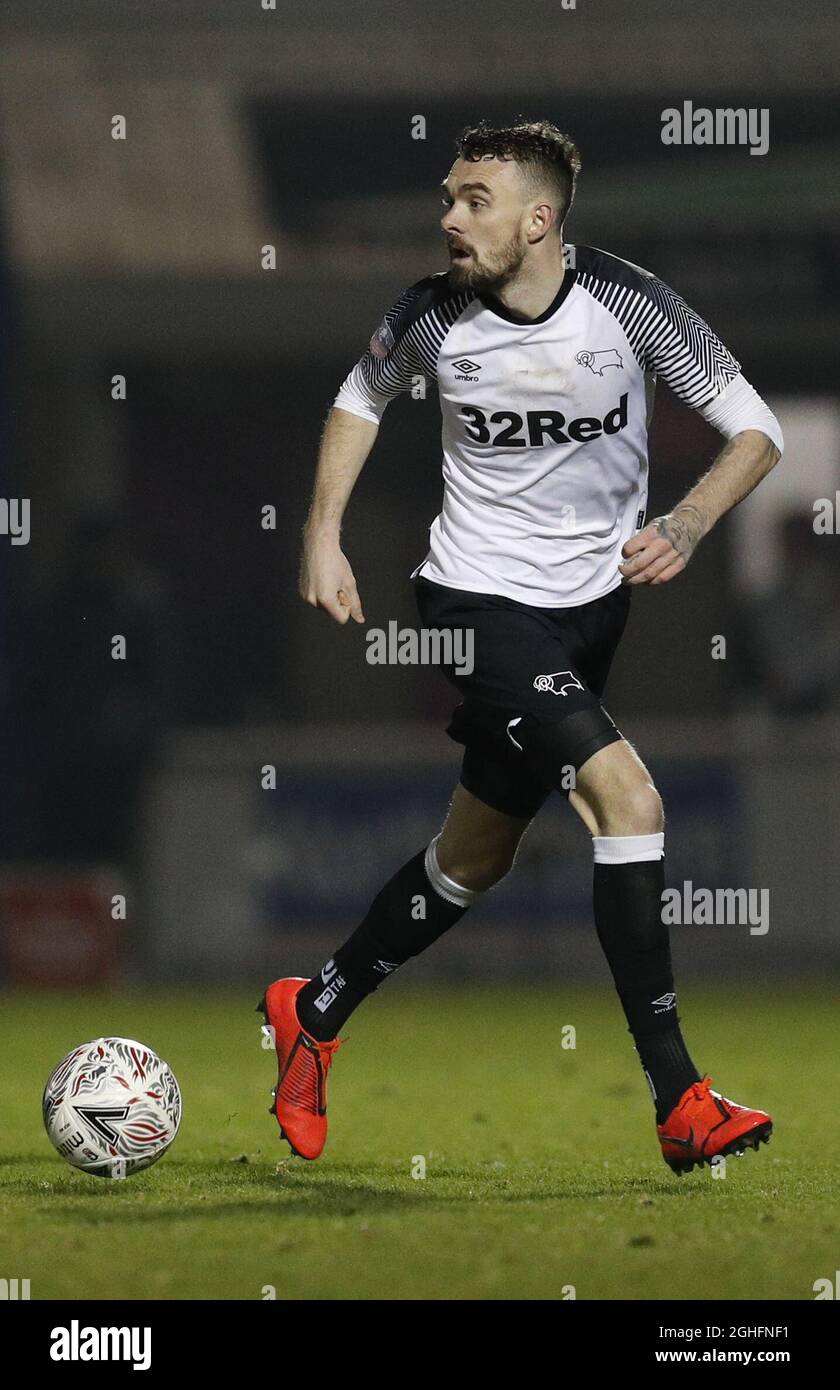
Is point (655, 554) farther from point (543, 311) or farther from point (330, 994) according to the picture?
point (330, 994)

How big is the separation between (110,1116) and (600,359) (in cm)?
221

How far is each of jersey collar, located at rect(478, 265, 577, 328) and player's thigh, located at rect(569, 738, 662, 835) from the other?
105 cm

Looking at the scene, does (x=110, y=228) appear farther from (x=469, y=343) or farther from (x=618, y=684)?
(x=469, y=343)

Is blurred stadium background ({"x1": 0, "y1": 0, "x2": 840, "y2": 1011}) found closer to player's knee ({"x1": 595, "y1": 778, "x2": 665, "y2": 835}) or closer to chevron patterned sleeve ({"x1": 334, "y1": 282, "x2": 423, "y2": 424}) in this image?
chevron patterned sleeve ({"x1": 334, "y1": 282, "x2": 423, "y2": 424})

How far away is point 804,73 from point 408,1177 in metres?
10.9

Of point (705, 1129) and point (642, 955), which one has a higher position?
point (642, 955)

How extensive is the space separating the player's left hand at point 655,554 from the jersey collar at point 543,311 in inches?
27.1

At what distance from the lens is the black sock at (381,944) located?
6.09 meters

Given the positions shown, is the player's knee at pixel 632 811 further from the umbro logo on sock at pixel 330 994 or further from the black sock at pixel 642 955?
the umbro logo on sock at pixel 330 994

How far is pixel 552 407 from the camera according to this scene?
5.66 metres

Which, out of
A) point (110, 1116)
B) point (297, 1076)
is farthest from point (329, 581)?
point (110, 1116)

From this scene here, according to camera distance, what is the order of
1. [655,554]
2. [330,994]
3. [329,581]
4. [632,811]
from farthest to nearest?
[330,994] → [329,581] → [632,811] → [655,554]

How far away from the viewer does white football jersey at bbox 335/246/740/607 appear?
222 inches

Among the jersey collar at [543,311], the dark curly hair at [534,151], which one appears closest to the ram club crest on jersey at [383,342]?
the jersey collar at [543,311]
